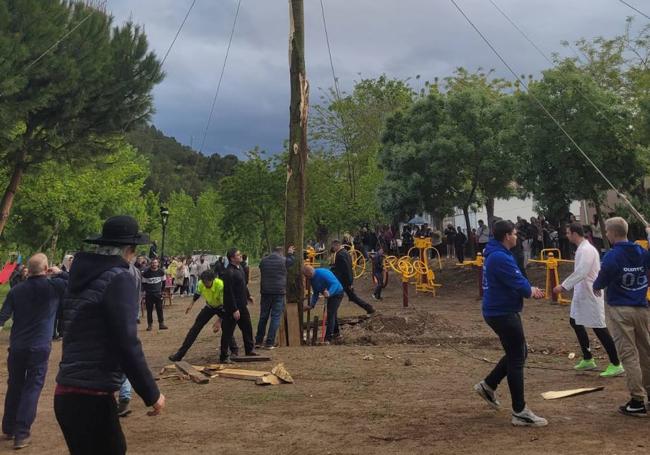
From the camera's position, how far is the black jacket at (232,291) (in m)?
9.80

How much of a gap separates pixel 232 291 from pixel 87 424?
6614mm

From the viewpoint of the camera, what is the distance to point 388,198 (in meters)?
26.4

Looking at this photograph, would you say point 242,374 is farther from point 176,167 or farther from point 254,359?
point 176,167

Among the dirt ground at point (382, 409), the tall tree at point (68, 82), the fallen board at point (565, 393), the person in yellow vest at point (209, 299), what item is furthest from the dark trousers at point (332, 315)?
the tall tree at point (68, 82)

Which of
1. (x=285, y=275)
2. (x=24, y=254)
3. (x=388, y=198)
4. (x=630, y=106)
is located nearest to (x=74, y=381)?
(x=285, y=275)

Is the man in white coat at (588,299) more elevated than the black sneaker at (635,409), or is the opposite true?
the man in white coat at (588,299)

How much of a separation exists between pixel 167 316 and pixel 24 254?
21792 mm

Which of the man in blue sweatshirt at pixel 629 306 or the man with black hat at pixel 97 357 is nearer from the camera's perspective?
the man with black hat at pixel 97 357

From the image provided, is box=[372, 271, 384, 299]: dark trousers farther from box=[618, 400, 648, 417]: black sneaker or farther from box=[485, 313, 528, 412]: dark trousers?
box=[485, 313, 528, 412]: dark trousers

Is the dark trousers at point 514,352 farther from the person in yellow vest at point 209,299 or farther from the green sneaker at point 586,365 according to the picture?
the person in yellow vest at point 209,299

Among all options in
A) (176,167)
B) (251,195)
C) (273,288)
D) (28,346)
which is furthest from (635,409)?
(176,167)

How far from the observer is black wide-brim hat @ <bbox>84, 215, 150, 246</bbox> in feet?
11.4

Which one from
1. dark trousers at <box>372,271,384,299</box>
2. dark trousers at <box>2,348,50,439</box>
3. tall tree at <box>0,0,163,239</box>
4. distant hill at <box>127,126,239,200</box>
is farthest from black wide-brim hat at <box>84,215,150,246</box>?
distant hill at <box>127,126,239,200</box>

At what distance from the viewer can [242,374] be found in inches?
336
